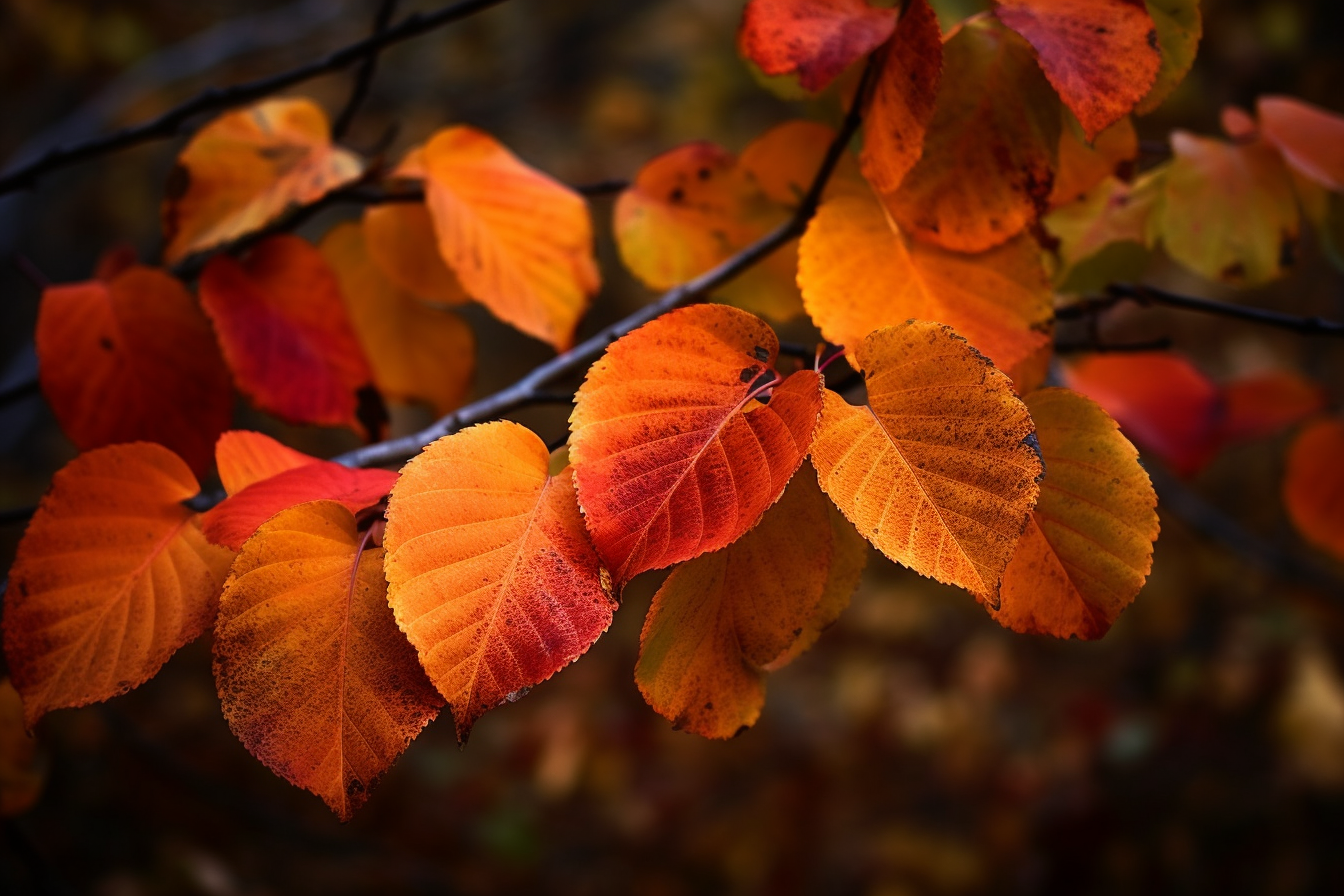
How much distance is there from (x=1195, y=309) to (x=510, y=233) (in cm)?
45

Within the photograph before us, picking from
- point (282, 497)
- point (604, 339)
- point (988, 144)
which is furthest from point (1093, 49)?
point (282, 497)

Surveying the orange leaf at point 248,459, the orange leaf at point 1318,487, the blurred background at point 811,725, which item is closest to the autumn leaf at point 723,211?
the orange leaf at point 248,459

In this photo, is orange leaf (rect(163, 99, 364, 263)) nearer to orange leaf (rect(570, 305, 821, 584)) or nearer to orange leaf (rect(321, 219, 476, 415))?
orange leaf (rect(321, 219, 476, 415))

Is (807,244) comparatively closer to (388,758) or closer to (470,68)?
(388,758)

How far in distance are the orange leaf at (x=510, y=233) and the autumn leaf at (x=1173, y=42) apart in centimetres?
33

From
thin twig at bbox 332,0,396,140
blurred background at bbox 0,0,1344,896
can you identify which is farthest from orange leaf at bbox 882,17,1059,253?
blurred background at bbox 0,0,1344,896

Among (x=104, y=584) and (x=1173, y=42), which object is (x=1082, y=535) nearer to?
(x=1173, y=42)

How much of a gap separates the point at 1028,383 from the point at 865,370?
133mm

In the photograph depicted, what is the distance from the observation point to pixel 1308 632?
2.09 m

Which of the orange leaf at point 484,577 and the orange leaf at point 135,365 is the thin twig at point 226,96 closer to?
the orange leaf at point 135,365

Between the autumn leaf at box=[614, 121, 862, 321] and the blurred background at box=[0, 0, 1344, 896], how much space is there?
38.0 inches

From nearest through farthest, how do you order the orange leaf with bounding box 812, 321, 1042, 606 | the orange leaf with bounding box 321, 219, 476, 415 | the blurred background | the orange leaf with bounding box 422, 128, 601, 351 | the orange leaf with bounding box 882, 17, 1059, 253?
1. the orange leaf with bounding box 812, 321, 1042, 606
2. the orange leaf with bounding box 882, 17, 1059, 253
3. the orange leaf with bounding box 422, 128, 601, 351
4. the orange leaf with bounding box 321, 219, 476, 415
5. the blurred background

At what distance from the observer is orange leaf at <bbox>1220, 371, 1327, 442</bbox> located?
81 cm

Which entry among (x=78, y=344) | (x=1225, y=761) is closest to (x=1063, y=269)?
(x=78, y=344)
